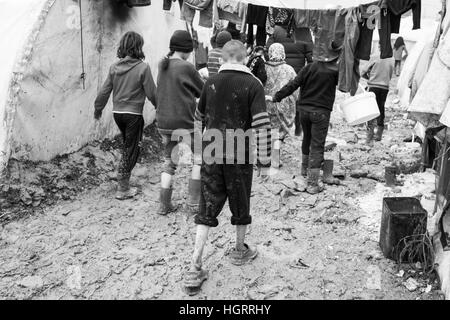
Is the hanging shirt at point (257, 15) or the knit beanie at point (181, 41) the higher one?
the hanging shirt at point (257, 15)

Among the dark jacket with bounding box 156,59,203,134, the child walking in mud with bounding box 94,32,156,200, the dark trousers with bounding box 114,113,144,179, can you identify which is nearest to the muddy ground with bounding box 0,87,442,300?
the dark trousers with bounding box 114,113,144,179

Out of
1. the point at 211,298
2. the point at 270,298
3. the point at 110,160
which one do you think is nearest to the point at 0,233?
the point at 110,160

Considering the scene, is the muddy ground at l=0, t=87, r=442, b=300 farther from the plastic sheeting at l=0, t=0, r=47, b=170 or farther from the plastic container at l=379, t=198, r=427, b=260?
the plastic sheeting at l=0, t=0, r=47, b=170

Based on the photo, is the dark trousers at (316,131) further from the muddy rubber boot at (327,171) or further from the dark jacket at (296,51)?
the dark jacket at (296,51)

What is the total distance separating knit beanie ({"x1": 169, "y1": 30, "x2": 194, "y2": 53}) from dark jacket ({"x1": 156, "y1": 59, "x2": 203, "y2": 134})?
0.14 m

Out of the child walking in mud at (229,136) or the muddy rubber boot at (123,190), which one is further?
the muddy rubber boot at (123,190)

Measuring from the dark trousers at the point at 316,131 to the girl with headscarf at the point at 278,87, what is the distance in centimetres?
82

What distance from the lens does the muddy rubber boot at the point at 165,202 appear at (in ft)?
17.3

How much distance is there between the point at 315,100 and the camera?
5.83 metres

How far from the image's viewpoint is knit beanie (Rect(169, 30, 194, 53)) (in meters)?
4.87

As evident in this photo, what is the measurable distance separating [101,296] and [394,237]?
2.78m

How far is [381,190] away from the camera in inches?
237

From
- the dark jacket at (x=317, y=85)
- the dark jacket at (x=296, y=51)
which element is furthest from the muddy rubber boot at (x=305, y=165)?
the dark jacket at (x=296, y=51)
